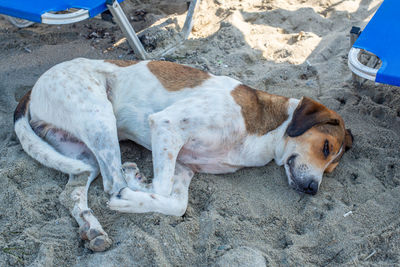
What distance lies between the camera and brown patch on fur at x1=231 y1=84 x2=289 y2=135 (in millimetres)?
3490

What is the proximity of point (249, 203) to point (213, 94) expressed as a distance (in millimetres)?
955

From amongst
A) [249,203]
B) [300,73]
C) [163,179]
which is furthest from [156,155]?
[300,73]

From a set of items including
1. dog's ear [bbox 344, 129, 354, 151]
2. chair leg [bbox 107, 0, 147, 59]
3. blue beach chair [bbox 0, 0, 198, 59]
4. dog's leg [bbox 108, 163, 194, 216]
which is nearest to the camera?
dog's leg [bbox 108, 163, 194, 216]

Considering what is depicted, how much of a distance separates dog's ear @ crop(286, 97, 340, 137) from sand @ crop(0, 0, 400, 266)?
41cm

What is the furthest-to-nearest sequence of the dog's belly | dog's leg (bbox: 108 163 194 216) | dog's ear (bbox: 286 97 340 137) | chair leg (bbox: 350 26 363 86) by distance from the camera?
chair leg (bbox: 350 26 363 86) < the dog's belly < dog's ear (bbox: 286 97 340 137) < dog's leg (bbox: 108 163 194 216)

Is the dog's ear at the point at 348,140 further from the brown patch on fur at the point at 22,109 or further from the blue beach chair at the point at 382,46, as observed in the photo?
the brown patch on fur at the point at 22,109

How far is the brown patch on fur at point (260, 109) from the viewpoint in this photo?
349 centimetres

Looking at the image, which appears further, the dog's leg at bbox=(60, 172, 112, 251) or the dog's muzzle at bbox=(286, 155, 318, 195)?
the dog's muzzle at bbox=(286, 155, 318, 195)

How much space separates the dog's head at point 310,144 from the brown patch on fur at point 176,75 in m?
0.91

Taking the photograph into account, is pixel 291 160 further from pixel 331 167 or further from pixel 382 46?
pixel 382 46

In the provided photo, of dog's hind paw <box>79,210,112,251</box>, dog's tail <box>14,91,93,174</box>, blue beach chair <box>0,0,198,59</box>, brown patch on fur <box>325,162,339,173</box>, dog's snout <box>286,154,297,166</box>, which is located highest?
blue beach chair <box>0,0,198,59</box>

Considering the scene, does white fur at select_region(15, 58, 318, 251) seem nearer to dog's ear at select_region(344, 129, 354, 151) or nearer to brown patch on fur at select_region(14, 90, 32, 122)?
brown patch on fur at select_region(14, 90, 32, 122)

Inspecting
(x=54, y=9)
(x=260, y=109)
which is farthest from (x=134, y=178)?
(x=54, y=9)

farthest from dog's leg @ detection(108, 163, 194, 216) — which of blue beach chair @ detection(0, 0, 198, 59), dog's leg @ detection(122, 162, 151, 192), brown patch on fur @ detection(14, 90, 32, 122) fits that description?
blue beach chair @ detection(0, 0, 198, 59)
